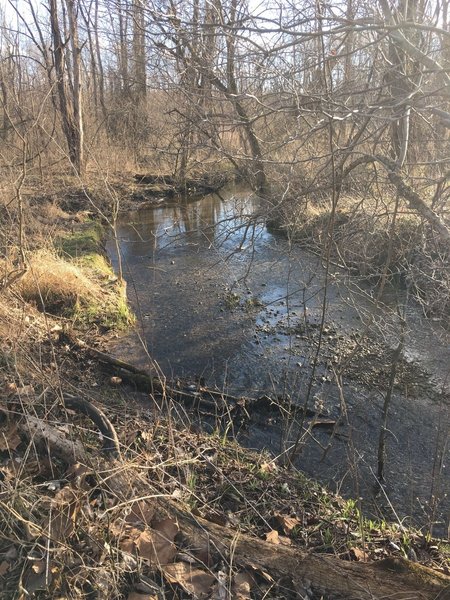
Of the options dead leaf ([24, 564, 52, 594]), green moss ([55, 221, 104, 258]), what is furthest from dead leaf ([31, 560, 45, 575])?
green moss ([55, 221, 104, 258])

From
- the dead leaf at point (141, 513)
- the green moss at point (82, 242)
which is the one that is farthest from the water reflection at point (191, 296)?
the dead leaf at point (141, 513)

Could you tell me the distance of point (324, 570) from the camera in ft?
7.05

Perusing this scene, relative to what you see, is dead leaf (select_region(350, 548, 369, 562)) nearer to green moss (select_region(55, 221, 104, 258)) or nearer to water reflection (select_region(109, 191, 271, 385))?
water reflection (select_region(109, 191, 271, 385))

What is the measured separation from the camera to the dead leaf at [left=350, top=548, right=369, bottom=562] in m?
2.51

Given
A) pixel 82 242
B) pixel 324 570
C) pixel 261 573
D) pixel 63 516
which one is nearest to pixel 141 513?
pixel 63 516

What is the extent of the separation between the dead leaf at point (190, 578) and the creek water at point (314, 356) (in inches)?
51.9

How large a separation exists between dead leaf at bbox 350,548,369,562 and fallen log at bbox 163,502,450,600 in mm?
301

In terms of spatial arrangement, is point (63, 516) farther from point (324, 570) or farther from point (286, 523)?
point (286, 523)

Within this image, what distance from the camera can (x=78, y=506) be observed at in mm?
2176

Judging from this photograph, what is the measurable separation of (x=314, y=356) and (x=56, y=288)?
12.7 ft

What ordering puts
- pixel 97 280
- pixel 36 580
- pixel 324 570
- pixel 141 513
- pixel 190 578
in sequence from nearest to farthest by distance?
1. pixel 36 580
2. pixel 190 578
3. pixel 324 570
4. pixel 141 513
5. pixel 97 280

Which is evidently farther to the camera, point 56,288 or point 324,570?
point 56,288

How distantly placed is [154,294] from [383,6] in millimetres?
5895

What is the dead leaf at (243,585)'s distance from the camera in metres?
2.00
